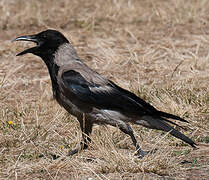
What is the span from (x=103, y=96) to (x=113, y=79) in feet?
10.4

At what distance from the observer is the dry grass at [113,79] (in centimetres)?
507

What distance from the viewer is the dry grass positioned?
5.07m

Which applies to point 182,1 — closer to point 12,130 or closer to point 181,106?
point 181,106

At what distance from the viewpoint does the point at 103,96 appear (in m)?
5.71

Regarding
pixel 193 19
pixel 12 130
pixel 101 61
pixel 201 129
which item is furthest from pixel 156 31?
pixel 12 130

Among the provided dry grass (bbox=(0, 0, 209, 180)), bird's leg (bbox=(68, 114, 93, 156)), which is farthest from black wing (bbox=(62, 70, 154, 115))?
dry grass (bbox=(0, 0, 209, 180))

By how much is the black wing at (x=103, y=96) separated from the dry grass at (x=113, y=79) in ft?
1.21

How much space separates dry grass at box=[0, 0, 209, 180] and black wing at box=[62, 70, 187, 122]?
0.37 metres

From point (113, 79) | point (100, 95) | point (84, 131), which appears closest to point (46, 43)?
point (100, 95)

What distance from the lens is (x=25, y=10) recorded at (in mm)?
12648

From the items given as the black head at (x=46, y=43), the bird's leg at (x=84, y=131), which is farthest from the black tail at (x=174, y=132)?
the black head at (x=46, y=43)

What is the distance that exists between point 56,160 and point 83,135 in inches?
29.7

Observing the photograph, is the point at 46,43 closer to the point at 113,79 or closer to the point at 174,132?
the point at 174,132

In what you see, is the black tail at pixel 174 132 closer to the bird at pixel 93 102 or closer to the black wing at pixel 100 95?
the bird at pixel 93 102
